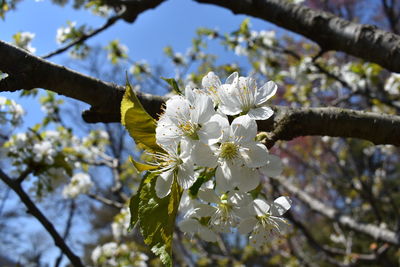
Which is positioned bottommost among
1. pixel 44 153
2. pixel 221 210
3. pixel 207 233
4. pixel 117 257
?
pixel 117 257

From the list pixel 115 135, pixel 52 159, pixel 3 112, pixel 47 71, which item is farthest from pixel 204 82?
pixel 115 135

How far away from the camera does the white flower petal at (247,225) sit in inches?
38.3

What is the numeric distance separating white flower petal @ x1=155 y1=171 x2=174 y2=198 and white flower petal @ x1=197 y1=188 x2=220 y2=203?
0.40 ft

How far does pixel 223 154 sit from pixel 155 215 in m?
0.24

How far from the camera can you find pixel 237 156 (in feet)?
2.77

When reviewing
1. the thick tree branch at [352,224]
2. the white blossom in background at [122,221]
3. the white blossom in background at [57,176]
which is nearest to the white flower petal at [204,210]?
the white blossom in background at [57,176]

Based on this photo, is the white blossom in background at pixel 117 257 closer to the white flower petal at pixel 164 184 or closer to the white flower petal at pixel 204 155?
the white flower petal at pixel 164 184

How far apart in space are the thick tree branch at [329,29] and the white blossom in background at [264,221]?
1162mm

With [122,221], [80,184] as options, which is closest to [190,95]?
[122,221]

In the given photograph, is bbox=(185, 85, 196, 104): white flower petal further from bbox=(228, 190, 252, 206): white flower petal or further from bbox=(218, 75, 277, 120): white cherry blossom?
bbox=(228, 190, 252, 206): white flower petal

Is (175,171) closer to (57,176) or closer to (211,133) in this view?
(211,133)

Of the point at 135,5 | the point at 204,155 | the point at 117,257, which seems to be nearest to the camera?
the point at 204,155

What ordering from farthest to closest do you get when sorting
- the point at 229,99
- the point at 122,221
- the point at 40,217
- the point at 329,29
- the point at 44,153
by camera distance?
the point at 122,221 < the point at 44,153 < the point at 329,29 < the point at 40,217 < the point at 229,99

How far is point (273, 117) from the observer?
105 centimetres
